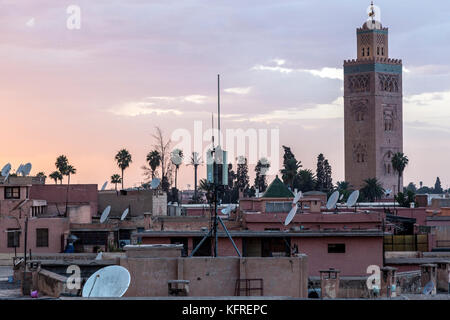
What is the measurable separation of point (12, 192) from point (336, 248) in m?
18.9

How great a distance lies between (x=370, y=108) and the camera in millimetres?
141625

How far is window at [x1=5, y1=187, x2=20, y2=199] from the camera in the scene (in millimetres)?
41031

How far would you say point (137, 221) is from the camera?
44.8 m

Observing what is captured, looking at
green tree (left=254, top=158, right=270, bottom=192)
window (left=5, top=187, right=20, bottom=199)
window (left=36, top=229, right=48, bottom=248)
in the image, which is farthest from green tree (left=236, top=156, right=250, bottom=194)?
window (left=36, top=229, right=48, bottom=248)

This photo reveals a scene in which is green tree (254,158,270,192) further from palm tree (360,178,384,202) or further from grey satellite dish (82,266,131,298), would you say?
grey satellite dish (82,266,131,298)

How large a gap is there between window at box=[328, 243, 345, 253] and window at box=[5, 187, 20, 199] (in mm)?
18491

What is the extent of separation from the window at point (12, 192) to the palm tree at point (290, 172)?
6006 cm

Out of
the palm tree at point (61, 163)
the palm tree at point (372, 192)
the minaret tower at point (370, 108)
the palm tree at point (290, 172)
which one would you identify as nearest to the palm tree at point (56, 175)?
the palm tree at point (61, 163)

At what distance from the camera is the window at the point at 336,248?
29.6 metres

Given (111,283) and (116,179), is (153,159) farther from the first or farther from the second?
(111,283)

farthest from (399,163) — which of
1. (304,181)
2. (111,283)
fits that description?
(111,283)
